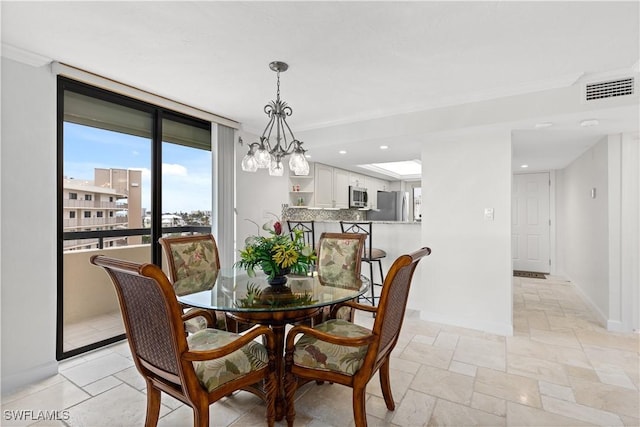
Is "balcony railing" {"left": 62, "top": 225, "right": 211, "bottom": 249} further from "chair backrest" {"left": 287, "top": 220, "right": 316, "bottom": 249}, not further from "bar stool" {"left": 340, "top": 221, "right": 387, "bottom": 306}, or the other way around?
"bar stool" {"left": 340, "top": 221, "right": 387, "bottom": 306}

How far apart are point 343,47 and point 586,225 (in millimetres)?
4202

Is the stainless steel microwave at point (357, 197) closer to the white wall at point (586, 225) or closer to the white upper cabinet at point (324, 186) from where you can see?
the white upper cabinet at point (324, 186)

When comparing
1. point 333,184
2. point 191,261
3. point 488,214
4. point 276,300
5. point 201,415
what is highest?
point 333,184

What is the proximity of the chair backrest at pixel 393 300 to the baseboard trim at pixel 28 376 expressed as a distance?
245cm

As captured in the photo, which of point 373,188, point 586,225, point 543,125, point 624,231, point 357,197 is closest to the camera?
point 543,125

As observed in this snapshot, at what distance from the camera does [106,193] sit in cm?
286

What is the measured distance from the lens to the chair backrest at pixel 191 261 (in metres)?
2.42

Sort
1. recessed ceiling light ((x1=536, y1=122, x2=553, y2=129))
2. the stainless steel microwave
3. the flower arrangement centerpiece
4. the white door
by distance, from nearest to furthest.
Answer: the flower arrangement centerpiece
recessed ceiling light ((x1=536, y1=122, x2=553, y2=129))
the white door
the stainless steel microwave

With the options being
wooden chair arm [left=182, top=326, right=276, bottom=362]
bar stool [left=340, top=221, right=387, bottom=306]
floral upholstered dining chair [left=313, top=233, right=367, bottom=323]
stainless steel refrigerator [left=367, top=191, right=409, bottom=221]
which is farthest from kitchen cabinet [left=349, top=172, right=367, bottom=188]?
wooden chair arm [left=182, top=326, right=276, bottom=362]

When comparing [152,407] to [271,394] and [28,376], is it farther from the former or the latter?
[28,376]

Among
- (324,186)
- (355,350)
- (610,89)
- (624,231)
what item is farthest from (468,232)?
(324,186)

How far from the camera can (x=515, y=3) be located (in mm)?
1701

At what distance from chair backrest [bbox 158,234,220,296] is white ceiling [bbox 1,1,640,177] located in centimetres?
137

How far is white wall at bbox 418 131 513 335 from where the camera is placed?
3.24 meters
